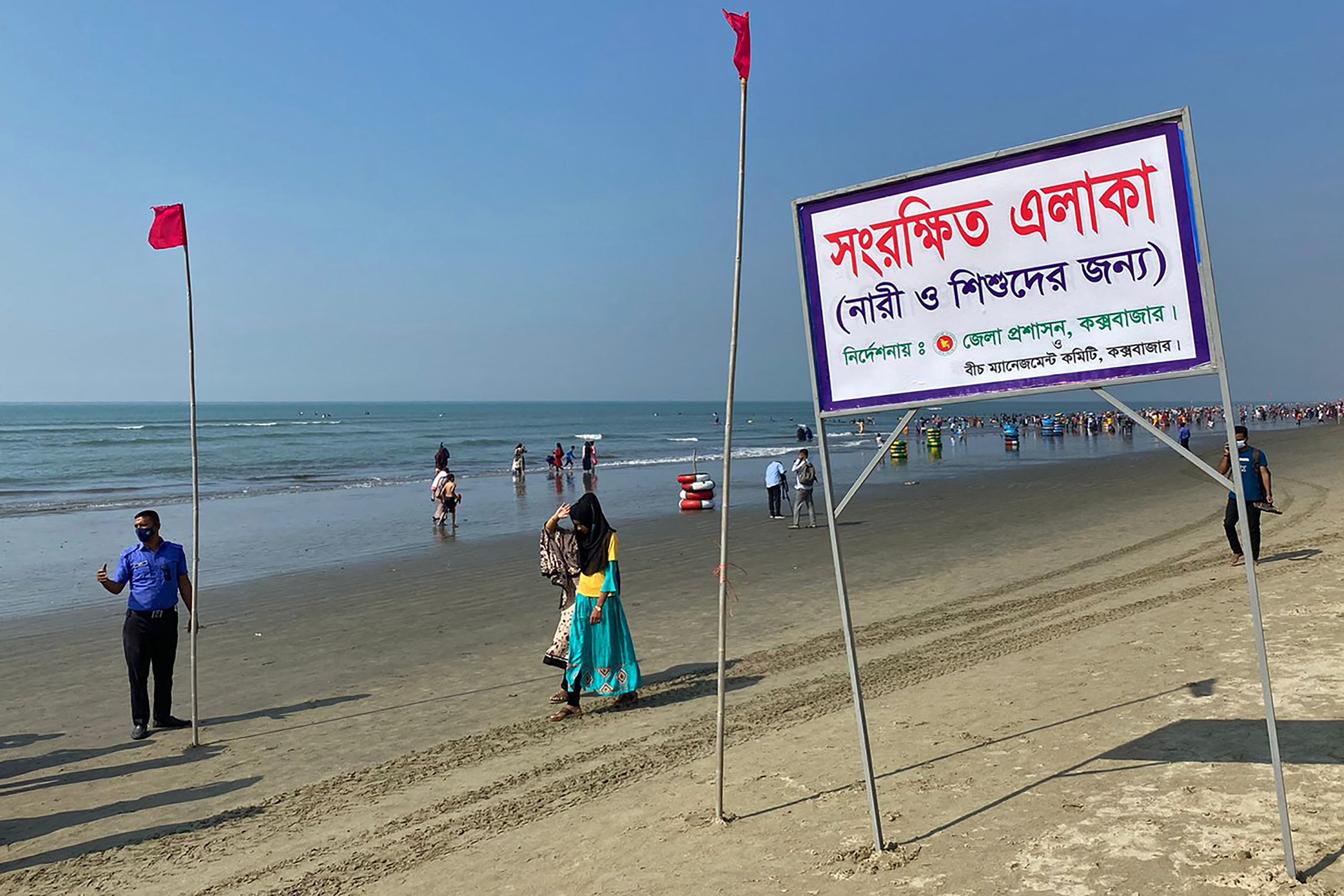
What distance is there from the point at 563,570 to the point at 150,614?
372 cm

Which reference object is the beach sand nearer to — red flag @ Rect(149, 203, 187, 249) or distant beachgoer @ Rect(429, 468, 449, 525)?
red flag @ Rect(149, 203, 187, 249)

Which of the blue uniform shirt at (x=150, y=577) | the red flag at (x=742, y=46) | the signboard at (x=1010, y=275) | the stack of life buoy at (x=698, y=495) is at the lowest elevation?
the blue uniform shirt at (x=150, y=577)

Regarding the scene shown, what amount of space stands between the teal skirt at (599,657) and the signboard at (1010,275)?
13.0 feet

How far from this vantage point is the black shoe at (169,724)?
8430 millimetres

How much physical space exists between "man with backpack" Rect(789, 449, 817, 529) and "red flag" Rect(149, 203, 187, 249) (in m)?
14.4

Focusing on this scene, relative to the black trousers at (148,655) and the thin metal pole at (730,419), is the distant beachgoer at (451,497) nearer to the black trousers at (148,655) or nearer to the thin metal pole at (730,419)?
the black trousers at (148,655)

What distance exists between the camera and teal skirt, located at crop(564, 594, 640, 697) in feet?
26.6

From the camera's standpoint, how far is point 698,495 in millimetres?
26297

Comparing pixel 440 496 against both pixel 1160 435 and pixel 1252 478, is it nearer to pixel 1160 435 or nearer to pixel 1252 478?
pixel 1252 478

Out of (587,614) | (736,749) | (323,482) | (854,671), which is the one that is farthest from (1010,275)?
(323,482)

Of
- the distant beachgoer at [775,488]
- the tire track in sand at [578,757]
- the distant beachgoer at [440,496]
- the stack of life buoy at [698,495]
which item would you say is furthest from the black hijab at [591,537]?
the stack of life buoy at [698,495]

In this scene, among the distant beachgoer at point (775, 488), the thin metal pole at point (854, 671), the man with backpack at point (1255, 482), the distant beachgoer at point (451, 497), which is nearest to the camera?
the thin metal pole at point (854, 671)

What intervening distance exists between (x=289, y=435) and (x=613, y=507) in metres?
66.1

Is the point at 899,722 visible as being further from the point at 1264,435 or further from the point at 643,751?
the point at 1264,435
